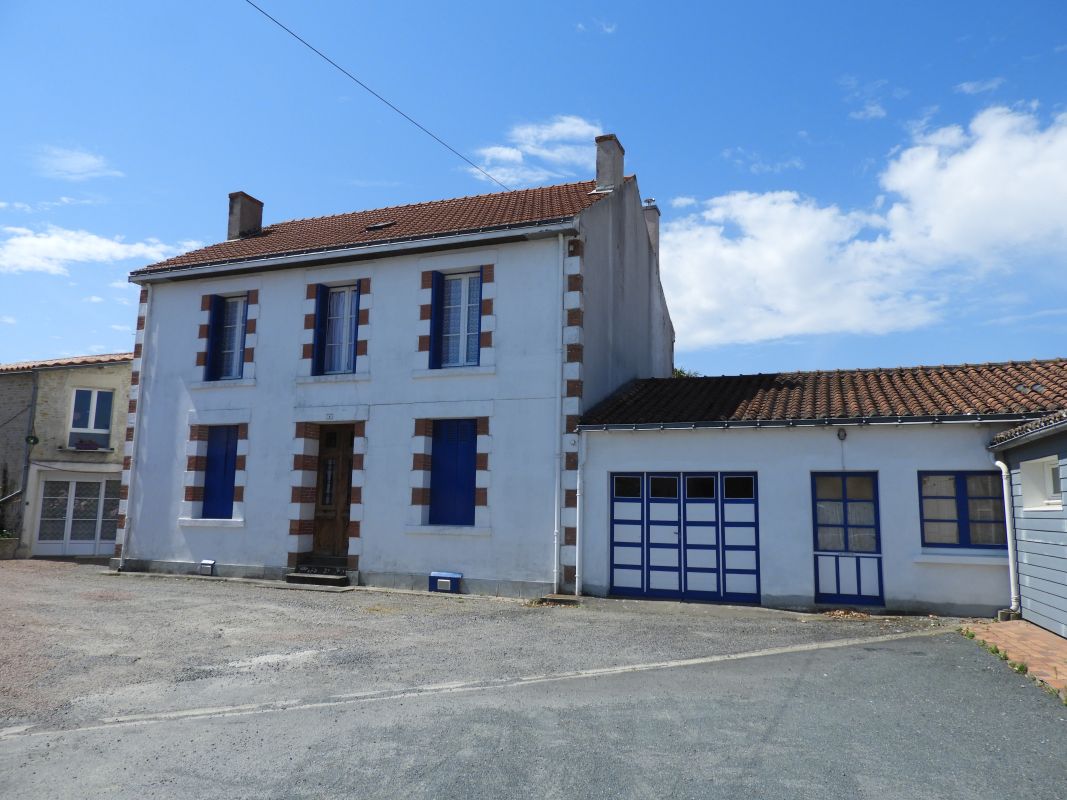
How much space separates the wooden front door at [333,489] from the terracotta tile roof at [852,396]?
5188 millimetres

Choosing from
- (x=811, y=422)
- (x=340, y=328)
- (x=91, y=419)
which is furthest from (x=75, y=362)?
(x=811, y=422)

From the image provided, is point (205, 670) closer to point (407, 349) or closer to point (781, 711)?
point (781, 711)

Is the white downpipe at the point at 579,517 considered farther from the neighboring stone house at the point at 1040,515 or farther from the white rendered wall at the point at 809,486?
the neighboring stone house at the point at 1040,515

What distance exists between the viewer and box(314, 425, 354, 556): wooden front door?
48.8 feet

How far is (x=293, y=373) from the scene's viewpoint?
14672 mm

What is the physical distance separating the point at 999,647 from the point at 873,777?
458 cm

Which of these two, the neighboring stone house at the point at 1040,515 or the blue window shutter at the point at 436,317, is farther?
the blue window shutter at the point at 436,317

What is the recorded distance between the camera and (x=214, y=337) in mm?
15734

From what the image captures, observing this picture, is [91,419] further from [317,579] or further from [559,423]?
[559,423]

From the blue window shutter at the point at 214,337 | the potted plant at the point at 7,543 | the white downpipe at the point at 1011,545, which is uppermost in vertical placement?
the blue window shutter at the point at 214,337

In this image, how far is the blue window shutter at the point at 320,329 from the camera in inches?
579

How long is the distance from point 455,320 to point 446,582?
15.1ft

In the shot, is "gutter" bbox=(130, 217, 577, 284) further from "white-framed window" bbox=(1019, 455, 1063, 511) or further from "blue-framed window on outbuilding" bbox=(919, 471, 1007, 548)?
"white-framed window" bbox=(1019, 455, 1063, 511)

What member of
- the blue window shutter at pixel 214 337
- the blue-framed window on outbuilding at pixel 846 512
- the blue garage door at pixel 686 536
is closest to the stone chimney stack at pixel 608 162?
the blue garage door at pixel 686 536
